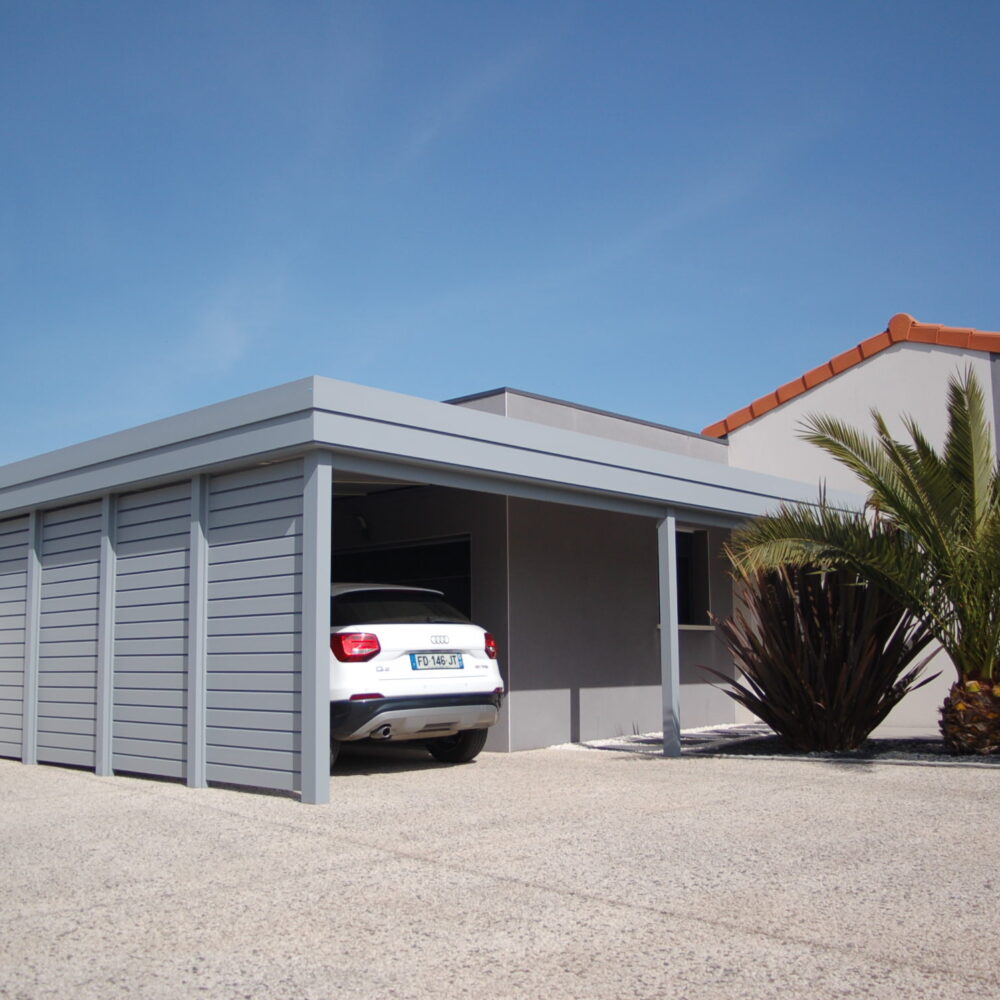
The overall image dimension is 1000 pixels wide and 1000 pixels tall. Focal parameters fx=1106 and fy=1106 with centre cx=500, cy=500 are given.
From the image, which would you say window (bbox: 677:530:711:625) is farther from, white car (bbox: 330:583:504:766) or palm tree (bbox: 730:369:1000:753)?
white car (bbox: 330:583:504:766)

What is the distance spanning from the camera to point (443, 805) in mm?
7367

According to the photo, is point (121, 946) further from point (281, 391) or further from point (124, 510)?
point (124, 510)

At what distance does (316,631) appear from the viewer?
7.49 metres

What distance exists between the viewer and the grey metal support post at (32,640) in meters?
10.4

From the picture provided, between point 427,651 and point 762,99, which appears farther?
point 762,99

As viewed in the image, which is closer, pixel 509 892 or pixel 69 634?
pixel 509 892

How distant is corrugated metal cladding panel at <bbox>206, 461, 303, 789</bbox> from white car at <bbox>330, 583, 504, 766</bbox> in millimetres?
560

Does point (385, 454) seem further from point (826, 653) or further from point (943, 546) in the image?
point (943, 546)

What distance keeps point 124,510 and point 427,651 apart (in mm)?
2999

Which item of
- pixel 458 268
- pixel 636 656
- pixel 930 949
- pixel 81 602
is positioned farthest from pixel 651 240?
pixel 930 949

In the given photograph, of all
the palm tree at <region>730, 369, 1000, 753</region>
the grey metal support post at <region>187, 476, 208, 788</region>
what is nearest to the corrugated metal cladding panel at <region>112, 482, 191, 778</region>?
the grey metal support post at <region>187, 476, 208, 788</region>

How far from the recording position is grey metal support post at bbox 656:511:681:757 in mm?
10250

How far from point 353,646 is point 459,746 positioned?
207cm

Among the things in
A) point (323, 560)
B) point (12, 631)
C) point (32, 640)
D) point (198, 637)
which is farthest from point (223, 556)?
point (12, 631)
